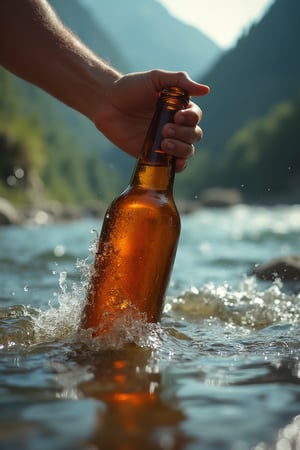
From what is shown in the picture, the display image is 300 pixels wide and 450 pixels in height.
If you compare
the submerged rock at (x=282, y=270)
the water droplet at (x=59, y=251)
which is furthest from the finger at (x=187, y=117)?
the water droplet at (x=59, y=251)

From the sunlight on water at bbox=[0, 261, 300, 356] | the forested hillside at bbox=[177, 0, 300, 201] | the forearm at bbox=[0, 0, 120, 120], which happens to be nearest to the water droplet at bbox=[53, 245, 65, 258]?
the sunlight on water at bbox=[0, 261, 300, 356]

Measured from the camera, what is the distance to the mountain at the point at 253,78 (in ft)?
204

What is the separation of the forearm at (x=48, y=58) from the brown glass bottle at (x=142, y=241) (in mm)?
571

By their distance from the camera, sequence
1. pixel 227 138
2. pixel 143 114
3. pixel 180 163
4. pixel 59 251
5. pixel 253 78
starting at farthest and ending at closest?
pixel 227 138 → pixel 253 78 → pixel 59 251 → pixel 143 114 → pixel 180 163

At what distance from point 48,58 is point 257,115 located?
232ft

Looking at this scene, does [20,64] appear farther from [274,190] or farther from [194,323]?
[274,190]

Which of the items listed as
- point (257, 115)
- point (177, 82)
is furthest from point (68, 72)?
point (257, 115)

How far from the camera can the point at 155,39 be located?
184 m

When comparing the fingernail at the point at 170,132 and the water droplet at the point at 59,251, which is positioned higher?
the water droplet at the point at 59,251

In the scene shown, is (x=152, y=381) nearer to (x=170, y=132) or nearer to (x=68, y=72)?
(x=170, y=132)

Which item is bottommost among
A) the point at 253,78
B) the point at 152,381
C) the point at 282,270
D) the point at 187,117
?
the point at 152,381

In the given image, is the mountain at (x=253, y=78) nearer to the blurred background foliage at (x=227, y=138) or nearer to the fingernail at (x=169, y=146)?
the blurred background foliage at (x=227, y=138)

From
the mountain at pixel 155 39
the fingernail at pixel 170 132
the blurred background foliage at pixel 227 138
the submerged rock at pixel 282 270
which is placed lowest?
the fingernail at pixel 170 132

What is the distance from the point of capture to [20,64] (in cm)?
253
